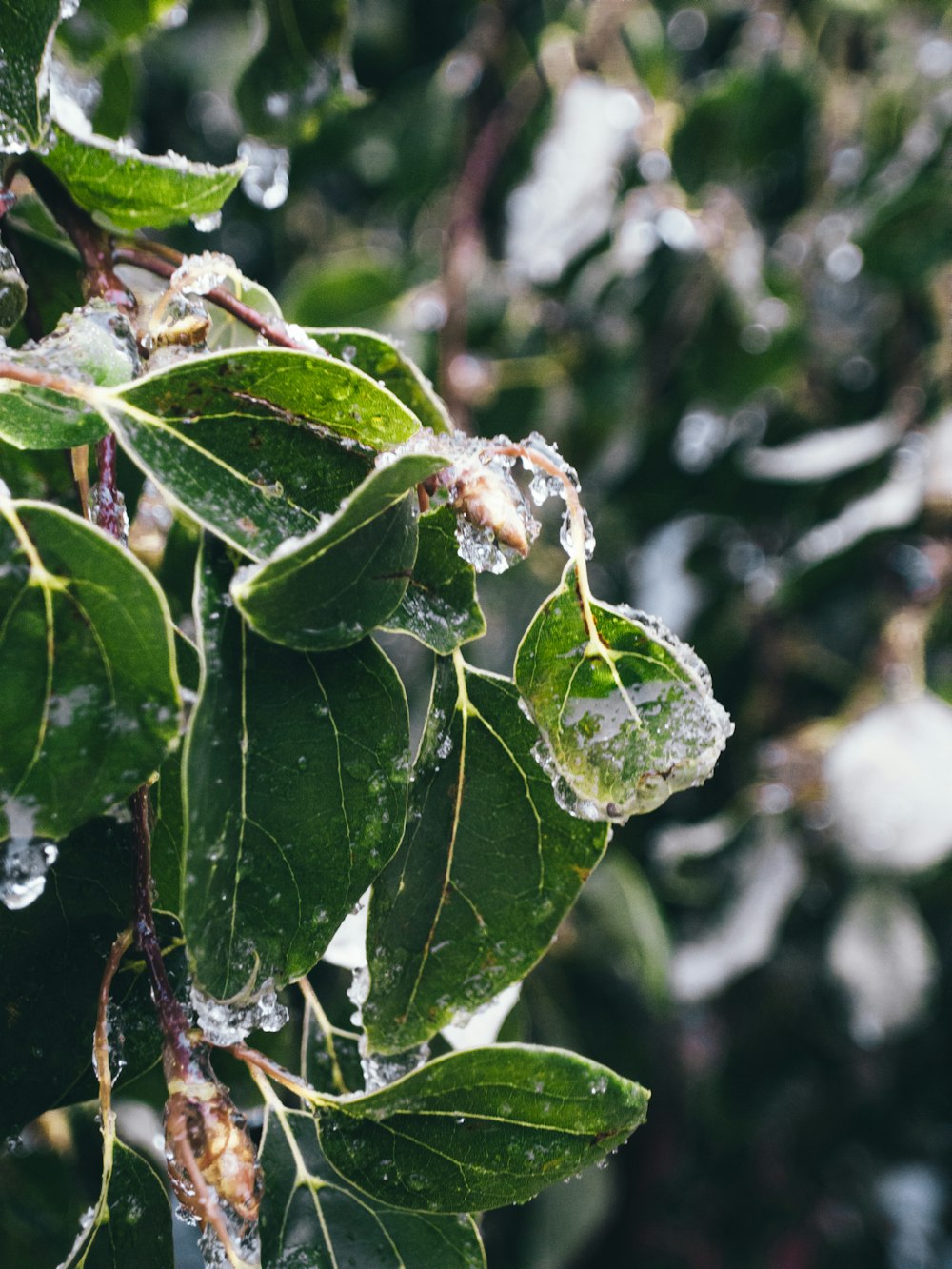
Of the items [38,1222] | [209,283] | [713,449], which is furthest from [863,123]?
[38,1222]

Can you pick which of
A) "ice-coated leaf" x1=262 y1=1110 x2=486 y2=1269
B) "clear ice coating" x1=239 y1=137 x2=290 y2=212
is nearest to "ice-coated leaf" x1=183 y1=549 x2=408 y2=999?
"ice-coated leaf" x1=262 y1=1110 x2=486 y2=1269

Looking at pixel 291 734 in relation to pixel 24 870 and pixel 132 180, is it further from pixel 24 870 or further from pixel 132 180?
pixel 132 180

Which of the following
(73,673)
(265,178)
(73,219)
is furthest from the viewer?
(265,178)

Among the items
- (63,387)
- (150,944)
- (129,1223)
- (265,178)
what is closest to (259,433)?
(63,387)

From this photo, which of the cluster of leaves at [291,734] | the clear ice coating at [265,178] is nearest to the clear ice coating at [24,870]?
the cluster of leaves at [291,734]

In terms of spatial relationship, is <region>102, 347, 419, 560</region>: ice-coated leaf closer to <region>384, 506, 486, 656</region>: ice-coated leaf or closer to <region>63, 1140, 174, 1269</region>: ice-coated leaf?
<region>384, 506, 486, 656</region>: ice-coated leaf

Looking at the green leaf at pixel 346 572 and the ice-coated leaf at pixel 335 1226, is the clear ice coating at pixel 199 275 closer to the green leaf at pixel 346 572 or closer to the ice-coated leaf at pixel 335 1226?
the green leaf at pixel 346 572
